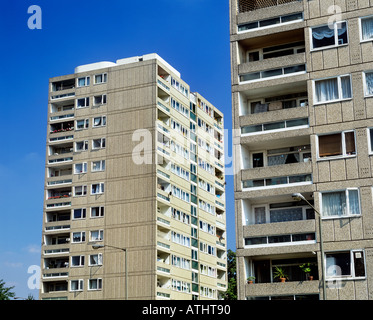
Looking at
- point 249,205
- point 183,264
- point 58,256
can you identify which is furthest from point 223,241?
point 249,205

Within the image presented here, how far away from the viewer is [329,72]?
3981cm

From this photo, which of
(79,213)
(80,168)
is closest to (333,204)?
(79,213)

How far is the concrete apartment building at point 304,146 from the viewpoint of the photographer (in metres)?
36.6

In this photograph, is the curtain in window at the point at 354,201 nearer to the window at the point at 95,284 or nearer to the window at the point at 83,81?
the window at the point at 95,284

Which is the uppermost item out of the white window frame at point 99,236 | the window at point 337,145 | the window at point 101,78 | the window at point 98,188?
the window at point 101,78

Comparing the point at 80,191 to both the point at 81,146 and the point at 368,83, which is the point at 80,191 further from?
the point at 368,83

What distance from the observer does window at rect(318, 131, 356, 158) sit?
37.9 metres

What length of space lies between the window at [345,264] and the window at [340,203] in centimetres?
228

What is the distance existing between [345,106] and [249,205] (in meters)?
9.00

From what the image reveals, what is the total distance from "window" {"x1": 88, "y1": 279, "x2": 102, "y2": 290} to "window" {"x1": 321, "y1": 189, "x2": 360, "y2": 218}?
150ft

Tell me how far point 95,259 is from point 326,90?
155 ft

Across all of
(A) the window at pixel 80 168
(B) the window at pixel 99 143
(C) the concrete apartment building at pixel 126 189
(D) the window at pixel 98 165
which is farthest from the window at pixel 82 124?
(D) the window at pixel 98 165

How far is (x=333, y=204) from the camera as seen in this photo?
37375 mm

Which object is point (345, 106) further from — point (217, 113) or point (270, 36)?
point (217, 113)
